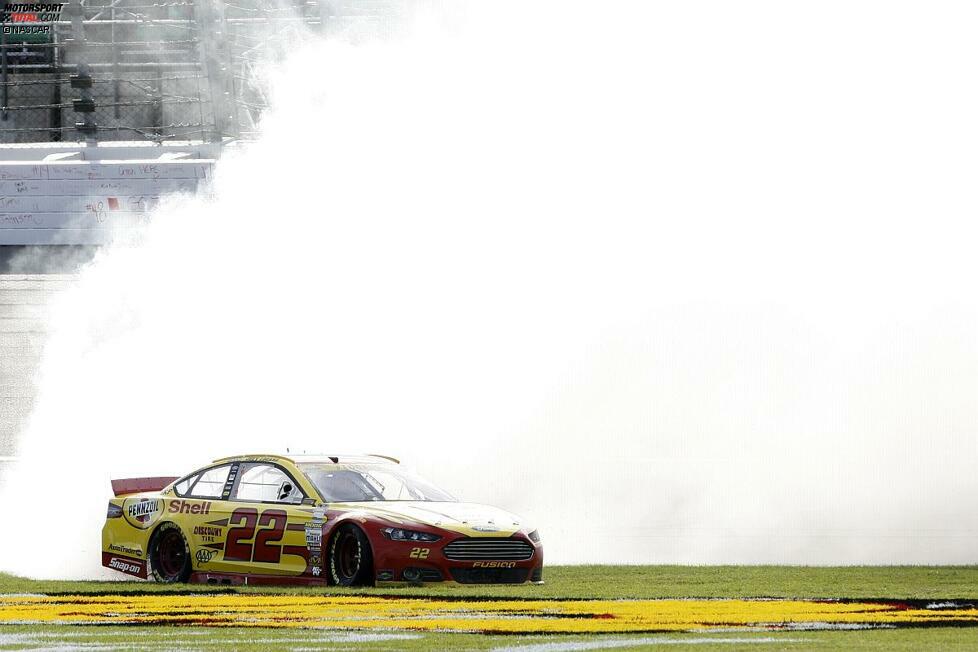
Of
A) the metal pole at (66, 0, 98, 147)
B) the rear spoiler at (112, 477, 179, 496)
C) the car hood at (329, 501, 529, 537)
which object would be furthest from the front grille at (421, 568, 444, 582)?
the metal pole at (66, 0, 98, 147)

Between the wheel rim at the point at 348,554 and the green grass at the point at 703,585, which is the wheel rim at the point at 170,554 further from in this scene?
the wheel rim at the point at 348,554

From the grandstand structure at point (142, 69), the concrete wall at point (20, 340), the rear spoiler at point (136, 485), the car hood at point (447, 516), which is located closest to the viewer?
the car hood at point (447, 516)

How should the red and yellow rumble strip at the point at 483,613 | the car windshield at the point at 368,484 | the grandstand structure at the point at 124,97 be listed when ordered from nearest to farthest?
the red and yellow rumble strip at the point at 483,613
the car windshield at the point at 368,484
the grandstand structure at the point at 124,97

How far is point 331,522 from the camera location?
10.0 m

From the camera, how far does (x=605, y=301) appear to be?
16.5 meters

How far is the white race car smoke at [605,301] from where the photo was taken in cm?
1398

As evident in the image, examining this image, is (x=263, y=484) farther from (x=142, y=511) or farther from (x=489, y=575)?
(x=489, y=575)

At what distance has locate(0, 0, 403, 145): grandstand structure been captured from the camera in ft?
88.2

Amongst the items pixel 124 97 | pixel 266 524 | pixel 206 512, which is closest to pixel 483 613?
pixel 266 524

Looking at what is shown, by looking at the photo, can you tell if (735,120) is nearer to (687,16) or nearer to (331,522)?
(687,16)

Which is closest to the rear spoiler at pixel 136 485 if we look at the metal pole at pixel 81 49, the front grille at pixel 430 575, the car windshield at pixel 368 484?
the car windshield at pixel 368 484

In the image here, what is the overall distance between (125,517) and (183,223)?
29.4 feet

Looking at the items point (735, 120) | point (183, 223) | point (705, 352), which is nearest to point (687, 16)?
point (735, 120)

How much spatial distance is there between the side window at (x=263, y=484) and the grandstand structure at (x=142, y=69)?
53.4 ft
